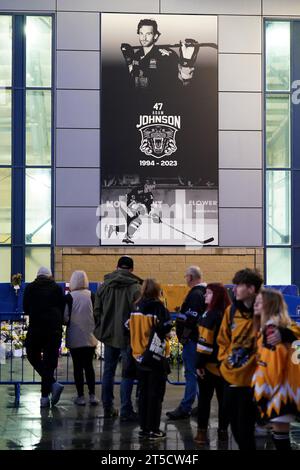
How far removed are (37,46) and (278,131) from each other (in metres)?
8.10

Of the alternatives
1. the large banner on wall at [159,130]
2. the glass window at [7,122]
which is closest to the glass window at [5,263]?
the glass window at [7,122]

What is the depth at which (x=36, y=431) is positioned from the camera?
9617 millimetres

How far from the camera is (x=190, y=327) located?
10055mm

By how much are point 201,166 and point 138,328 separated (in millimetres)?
15523

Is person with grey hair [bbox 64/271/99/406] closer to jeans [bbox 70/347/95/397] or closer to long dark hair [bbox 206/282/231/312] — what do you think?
jeans [bbox 70/347/95/397]

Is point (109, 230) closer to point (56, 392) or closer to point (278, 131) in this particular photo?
point (278, 131)

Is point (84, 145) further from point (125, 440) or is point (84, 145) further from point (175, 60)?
point (125, 440)

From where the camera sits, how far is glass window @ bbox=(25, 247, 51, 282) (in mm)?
24500

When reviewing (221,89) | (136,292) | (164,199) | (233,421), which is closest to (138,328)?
(136,292)

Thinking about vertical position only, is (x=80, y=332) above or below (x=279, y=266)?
below

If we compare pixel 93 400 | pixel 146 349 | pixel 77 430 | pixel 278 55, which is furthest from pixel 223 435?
pixel 278 55

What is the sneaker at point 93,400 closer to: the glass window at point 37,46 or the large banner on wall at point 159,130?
the large banner on wall at point 159,130

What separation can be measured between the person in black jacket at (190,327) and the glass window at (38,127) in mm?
15251

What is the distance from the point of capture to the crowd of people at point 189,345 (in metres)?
6.79
